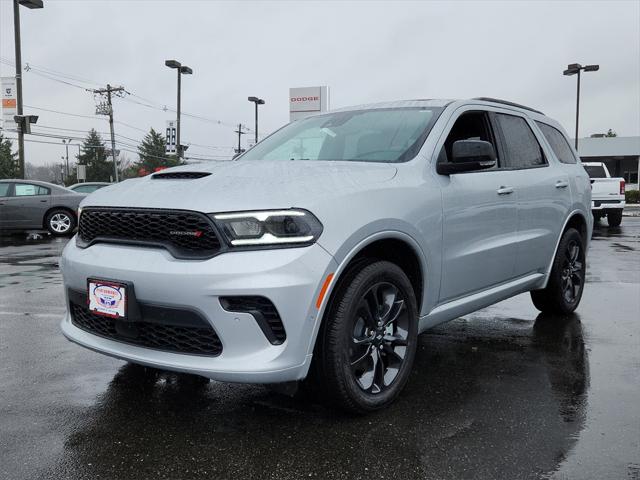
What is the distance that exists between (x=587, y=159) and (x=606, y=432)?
1966 inches

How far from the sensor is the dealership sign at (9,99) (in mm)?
19797

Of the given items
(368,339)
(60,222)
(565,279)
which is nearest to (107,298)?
(368,339)

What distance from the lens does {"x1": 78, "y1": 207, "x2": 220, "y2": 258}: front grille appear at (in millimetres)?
2779

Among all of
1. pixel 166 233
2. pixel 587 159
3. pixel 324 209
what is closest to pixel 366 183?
pixel 324 209

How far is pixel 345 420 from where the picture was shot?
10.3 feet

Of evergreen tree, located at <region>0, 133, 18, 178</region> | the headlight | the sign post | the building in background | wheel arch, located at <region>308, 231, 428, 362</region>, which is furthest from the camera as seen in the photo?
evergreen tree, located at <region>0, 133, 18, 178</region>

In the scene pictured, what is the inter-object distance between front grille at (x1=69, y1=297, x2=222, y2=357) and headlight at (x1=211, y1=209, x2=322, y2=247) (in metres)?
0.42

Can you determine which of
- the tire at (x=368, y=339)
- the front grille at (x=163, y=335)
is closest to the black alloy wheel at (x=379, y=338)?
the tire at (x=368, y=339)

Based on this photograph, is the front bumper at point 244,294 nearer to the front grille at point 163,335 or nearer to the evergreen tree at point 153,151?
the front grille at point 163,335

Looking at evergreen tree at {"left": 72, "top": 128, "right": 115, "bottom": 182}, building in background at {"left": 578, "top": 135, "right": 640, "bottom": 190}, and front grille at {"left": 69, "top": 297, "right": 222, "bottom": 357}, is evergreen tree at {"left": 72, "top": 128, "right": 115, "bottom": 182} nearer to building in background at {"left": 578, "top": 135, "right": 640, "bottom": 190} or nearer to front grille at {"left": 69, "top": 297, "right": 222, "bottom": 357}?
building in background at {"left": 578, "top": 135, "right": 640, "bottom": 190}

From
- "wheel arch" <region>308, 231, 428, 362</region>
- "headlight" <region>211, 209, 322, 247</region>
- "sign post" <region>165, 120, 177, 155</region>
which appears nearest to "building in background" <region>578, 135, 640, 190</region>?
"sign post" <region>165, 120, 177, 155</region>

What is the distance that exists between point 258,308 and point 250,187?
0.59 metres

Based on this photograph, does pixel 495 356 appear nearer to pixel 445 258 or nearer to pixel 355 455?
pixel 445 258

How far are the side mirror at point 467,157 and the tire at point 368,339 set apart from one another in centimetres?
77
